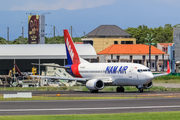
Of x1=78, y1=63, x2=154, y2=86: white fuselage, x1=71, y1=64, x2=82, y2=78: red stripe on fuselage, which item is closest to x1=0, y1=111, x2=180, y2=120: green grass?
x1=78, y1=63, x2=154, y2=86: white fuselage

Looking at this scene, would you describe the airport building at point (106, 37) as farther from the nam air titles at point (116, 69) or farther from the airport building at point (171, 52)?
the nam air titles at point (116, 69)

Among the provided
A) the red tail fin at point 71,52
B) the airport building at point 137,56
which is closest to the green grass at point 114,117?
the red tail fin at point 71,52

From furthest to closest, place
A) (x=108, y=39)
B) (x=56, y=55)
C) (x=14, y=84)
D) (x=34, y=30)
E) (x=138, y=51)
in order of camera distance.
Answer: (x=108, y=39)
(x=138, y=51)
(x=34, y=30)
(x=56, y=55)
(x=14, y=84)

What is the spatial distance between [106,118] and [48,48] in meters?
62.0

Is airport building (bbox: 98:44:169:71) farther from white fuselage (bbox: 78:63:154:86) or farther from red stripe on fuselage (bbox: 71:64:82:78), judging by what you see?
white fuselage (bbox: 78:63:154:86)

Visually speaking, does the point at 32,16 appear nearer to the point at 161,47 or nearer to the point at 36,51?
the point at 36,51

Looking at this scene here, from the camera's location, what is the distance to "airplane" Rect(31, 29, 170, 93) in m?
50.2

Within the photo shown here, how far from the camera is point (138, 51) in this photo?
14200 cm

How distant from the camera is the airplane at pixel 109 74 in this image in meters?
50.2

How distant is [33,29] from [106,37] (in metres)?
66.2

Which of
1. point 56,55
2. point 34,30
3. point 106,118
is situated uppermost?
point 34,30

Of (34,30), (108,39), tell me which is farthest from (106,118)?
(108,39)

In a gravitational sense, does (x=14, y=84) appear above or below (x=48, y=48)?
below

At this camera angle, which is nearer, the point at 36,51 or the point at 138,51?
the point at 36,51
